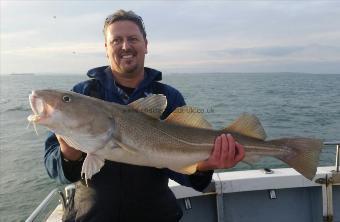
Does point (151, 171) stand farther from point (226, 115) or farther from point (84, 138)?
point (226, 115)

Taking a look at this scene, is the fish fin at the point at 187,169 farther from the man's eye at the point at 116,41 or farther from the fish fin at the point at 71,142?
the man's eye at the point at 116,41

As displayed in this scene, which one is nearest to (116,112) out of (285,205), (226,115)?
(285,205)

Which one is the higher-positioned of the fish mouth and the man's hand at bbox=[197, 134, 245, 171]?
the fish mouth

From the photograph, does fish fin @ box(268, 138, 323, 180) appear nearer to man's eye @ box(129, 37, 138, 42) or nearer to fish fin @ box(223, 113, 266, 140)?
fish fin @ box(223, 113, 266, 140)

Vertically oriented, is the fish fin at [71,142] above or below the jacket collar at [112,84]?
below

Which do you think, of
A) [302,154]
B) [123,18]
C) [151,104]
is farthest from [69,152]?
[302,154]

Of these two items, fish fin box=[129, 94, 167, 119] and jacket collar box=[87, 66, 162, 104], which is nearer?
fish fin box=[129, 94, 167, 119]

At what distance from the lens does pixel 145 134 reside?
11.0ft

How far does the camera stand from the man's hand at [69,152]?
3.34 meters

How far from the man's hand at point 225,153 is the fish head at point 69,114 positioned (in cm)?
101

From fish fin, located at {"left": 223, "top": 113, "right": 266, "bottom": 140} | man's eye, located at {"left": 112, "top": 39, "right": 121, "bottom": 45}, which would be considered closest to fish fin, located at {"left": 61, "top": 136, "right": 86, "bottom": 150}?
man's eye, located at {"left": 112, "top": 39, "right": 121, "bottom": 45}

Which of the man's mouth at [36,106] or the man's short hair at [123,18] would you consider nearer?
the man's mouth at [36,106]

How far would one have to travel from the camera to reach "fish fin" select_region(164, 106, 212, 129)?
11.7 feet

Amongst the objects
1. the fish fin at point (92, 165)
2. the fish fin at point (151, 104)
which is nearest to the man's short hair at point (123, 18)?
the fish fin at point (151, 104)
